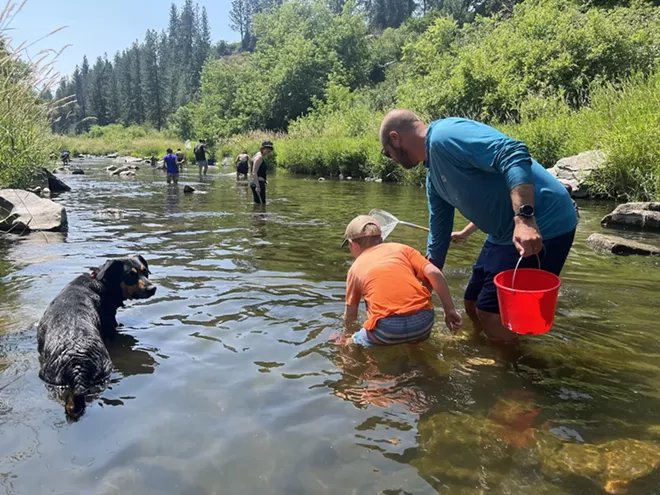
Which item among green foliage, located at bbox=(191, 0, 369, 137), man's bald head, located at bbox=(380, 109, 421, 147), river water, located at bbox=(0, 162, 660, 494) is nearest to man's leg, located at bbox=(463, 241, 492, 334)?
river water, located at bbox=(0, 162, 660, 494)

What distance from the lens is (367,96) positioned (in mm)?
45969

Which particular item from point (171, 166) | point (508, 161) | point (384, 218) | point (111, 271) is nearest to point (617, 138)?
point (384, 218)

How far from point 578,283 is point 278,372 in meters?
4.64

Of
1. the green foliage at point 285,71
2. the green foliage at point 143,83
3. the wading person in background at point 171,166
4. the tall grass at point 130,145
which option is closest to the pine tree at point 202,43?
the green foliage at point 143,83

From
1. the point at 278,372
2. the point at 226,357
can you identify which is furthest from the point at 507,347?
the point at 226,357

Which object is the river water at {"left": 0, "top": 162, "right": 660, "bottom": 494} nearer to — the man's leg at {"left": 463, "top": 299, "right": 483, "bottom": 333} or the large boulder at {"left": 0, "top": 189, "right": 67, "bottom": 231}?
the man's leg at {"left": 463, "top": 299, "right": 483, "bottom": 333}

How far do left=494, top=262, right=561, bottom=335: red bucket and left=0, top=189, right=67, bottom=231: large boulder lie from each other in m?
9.71

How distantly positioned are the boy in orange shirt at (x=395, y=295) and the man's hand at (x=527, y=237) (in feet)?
3.13

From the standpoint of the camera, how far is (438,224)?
15.2 feet

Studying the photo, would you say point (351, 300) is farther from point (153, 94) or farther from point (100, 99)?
point (100, 99)

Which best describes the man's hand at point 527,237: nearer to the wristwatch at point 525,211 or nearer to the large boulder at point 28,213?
the wristwatch at point 525,211

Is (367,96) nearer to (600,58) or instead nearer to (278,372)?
(600,58)

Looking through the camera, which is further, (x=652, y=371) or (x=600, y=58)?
(x=600, y=58)

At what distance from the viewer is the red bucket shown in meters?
3.39
